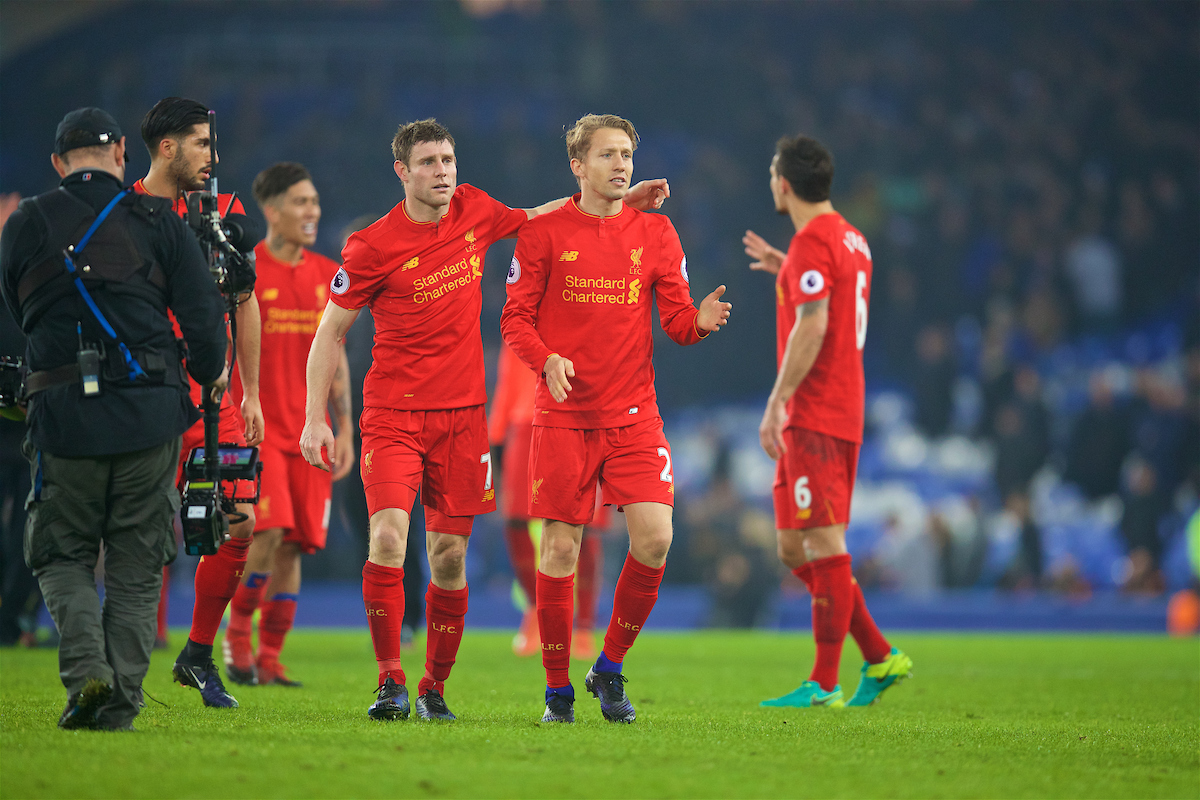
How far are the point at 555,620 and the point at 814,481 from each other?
1.53m

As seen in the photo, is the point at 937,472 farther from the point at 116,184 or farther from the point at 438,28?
the point at 116,184

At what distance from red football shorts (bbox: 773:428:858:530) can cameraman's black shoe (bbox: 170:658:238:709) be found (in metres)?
2.59

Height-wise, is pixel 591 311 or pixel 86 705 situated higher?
pixel 591 311

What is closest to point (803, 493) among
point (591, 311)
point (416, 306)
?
point (591, 311)

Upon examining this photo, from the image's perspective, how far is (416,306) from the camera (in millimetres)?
5094

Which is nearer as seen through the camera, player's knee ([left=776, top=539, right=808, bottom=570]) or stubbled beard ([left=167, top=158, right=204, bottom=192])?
stubbled beard ([left=167, top=158, right=204, bottom=192])

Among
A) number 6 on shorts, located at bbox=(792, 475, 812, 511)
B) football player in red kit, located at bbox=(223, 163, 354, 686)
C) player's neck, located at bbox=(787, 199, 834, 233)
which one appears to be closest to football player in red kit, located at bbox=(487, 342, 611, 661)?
football player in red kit, located at bbox=(223, 163, 354, 686)

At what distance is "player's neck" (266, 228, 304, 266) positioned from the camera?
22.7ft

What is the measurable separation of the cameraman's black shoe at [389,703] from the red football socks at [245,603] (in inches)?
81.4

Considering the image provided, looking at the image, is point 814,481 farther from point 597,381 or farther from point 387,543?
point 387,543

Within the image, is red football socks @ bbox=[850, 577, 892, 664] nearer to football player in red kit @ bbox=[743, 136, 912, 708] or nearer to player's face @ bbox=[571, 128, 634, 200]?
football player in red kit @ bbox=[743, 136, 912, 708]

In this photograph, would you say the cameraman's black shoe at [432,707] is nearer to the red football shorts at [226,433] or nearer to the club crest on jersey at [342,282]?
the red football shorts at [226,433]

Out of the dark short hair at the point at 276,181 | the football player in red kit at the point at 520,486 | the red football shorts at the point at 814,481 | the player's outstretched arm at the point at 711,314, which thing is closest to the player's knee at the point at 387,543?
the player's outstretched arm at the point at 711,314

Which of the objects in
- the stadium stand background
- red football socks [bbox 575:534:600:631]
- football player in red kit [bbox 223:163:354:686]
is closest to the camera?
football player in red kit [bbox 223:163:354:686]
